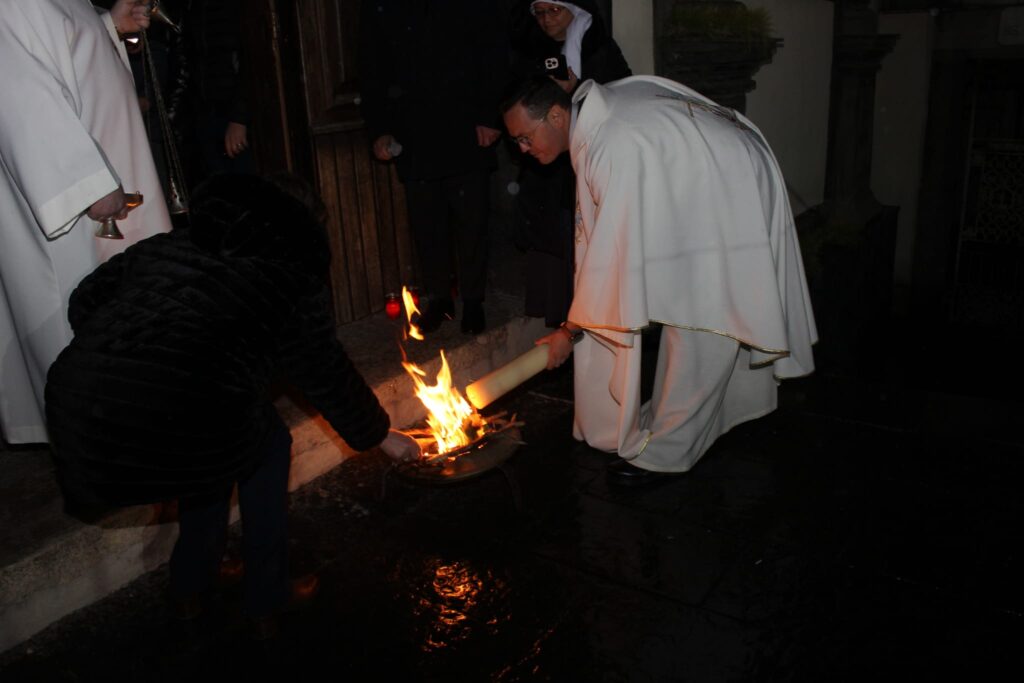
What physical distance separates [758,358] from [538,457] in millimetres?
1217

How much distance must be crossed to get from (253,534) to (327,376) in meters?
0.68

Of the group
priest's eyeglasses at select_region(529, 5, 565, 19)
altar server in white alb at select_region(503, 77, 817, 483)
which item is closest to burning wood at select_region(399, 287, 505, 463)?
altar server in white alb at select_region(503, 77, 817, 483)

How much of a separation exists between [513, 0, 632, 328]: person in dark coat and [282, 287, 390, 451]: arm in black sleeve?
2.48 meters

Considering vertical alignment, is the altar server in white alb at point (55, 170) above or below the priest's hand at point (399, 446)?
above

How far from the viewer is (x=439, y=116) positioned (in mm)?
5633

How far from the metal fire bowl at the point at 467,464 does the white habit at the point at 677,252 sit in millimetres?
694

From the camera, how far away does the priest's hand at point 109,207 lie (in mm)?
3764

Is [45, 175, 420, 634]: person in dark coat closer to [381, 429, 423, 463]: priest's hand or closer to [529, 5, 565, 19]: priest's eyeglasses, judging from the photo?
Result: [381, 429, 423, 463]: priest's hand

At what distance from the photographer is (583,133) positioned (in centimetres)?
431

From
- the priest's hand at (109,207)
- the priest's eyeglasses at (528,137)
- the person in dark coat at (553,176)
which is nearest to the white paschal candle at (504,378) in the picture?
the priest's eyeglasses at (528,137)

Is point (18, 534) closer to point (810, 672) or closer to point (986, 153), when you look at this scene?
point (810, 672)

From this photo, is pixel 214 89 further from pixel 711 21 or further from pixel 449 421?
pixel 711 21

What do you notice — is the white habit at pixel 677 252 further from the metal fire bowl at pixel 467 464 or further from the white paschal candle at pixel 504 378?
the metal fire bowl at pixel 467 464

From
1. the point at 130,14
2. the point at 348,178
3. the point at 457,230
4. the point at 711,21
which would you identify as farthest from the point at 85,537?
the point at 711,21
